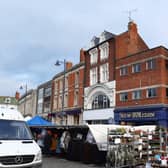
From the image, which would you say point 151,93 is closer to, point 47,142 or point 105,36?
point 105,36

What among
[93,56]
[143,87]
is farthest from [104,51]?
[143,87]

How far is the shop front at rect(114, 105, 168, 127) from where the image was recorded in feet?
91.1

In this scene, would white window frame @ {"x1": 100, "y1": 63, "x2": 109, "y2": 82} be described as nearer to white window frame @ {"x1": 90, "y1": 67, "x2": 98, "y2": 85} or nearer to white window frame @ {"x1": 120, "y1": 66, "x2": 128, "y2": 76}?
white window frame @ {"x1": 90, "y1": 67, "x2": 98, "y2": 85}

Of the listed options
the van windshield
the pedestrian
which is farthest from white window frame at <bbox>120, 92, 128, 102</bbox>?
the van windshield

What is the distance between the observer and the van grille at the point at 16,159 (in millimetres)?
7928

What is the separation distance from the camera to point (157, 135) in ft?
50.4

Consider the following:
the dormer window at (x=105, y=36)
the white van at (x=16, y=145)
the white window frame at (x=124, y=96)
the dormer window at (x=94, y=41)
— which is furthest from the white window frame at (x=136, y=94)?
the white van at (x=16, y=145)

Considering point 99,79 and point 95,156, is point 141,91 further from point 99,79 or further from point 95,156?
point 95,156

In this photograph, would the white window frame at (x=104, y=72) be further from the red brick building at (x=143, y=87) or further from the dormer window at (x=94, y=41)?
the dormer window at (x=94, y=41)

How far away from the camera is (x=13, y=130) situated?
9.74 m

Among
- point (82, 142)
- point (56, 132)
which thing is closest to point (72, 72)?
point (56, 132)

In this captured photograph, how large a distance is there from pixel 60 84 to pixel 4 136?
38297mm

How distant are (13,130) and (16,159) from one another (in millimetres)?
1780

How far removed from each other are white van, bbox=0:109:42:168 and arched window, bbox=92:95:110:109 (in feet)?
83.5
